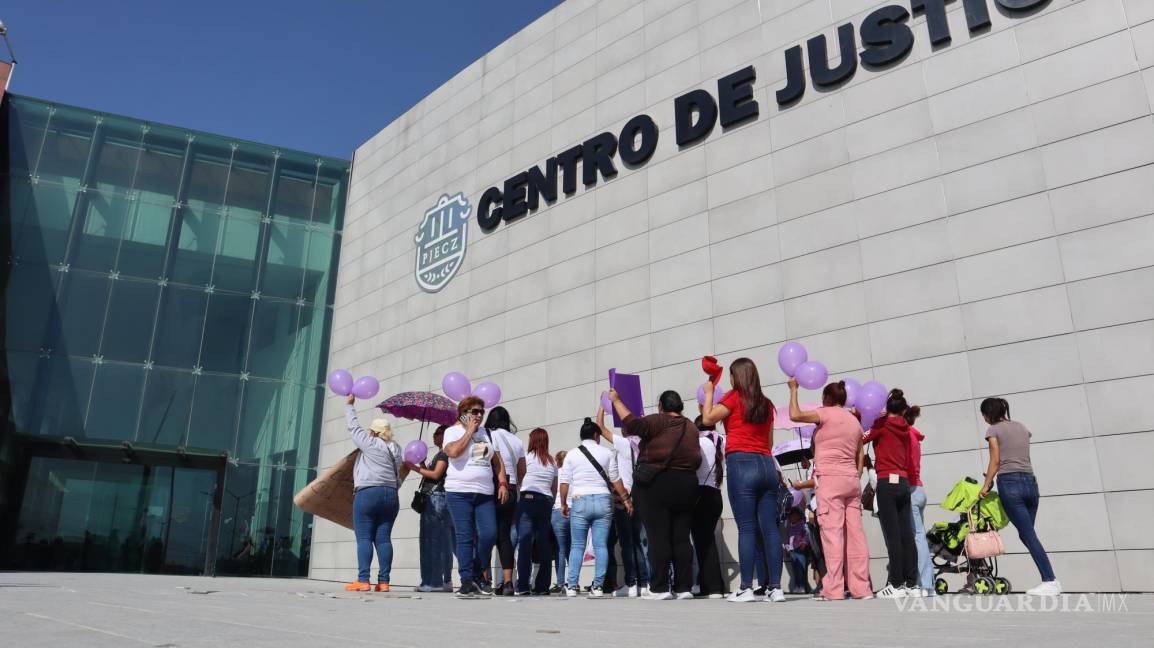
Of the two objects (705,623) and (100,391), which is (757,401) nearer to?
(705,623)

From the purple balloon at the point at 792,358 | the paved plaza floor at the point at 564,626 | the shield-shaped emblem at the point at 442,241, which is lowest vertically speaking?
the paved plaza floor at the point at 564,626

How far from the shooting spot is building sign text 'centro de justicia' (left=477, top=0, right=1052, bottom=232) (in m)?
9.11

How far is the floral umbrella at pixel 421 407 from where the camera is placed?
10.4 meters

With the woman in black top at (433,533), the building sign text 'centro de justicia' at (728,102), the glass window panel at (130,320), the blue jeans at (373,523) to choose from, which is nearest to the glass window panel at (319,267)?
the glass window panel at (130,320)

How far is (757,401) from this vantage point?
5.80m

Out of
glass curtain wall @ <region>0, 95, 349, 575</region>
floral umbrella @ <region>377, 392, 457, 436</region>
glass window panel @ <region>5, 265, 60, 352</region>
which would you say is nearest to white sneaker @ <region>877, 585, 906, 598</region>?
floral umbrella @ <region>377, 392, 457, 436</region>

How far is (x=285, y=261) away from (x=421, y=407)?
8139 mm

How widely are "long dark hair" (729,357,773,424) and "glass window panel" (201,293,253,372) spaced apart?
1270cm

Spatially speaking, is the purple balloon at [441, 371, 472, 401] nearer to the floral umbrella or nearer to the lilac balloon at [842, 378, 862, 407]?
the floral umbrella

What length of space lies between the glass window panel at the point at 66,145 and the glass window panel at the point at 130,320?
2549 mm

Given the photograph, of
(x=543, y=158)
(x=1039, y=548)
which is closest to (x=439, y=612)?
(x=1039, y=548)

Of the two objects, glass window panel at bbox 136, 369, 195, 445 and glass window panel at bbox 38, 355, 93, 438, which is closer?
glass window panel at bbox 38, 355, 93, 438

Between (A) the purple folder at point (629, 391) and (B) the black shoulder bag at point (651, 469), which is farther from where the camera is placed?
(A) the purple folder at point (629, 391)

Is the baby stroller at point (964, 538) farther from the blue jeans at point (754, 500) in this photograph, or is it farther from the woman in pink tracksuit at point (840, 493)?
the blue jeans at point (754, 500)
